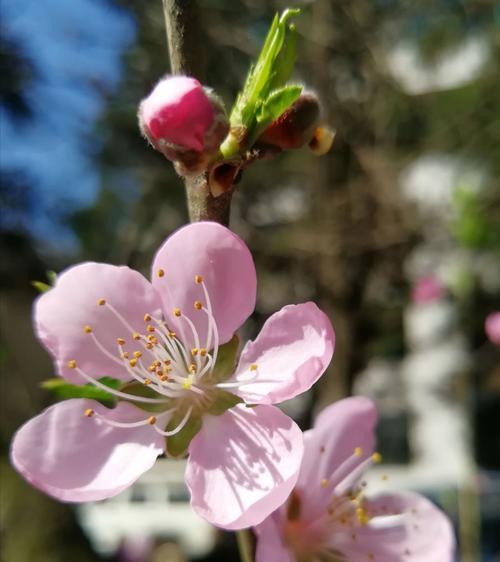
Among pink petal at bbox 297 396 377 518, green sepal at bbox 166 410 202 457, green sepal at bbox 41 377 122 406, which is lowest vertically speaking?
pink petal at bbox 297 396 377 518

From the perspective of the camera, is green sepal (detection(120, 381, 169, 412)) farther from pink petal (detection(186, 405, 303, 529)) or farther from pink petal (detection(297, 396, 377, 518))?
pink petal (detection(297, 396, 377, 518))

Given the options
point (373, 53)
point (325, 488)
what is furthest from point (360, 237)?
point (325, 488)

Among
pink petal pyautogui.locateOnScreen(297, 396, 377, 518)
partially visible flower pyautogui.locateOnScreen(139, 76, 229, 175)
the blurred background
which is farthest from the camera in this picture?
the blurred background

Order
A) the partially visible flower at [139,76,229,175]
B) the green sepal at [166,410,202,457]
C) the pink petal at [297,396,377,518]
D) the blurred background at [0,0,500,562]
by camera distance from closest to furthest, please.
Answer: the partially visible flower at [139,76,229,175] < the green sepal at [166,410,202,457] < the pink petal at [297,396,377,518] < the blurred background at [0,0,500,562]

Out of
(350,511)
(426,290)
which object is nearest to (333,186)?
(426,290)

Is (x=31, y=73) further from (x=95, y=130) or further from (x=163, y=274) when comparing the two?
(x=163, y=274)

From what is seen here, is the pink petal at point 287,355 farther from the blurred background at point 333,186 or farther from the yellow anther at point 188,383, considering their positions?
the blurred background at point 333,186

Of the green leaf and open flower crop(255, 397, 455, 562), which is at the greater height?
the green leaf

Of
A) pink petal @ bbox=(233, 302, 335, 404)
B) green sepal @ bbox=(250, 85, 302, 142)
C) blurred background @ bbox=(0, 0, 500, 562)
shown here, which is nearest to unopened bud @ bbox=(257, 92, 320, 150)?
green sepal @ bbox=(250, 85, 302, 142)
